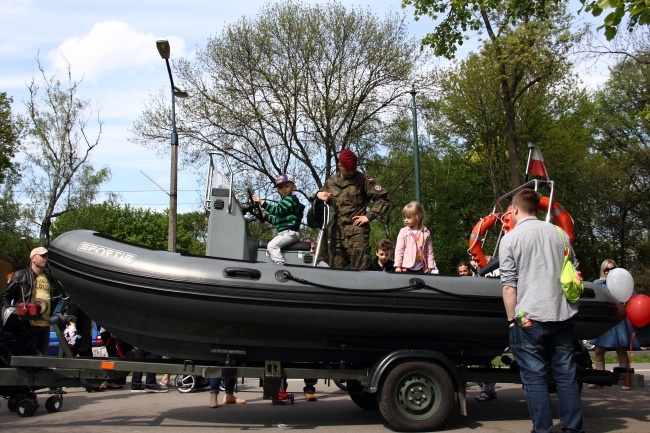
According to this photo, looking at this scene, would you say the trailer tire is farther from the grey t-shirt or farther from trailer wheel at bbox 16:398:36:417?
the grey t-shirt

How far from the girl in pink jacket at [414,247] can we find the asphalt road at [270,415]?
157cm

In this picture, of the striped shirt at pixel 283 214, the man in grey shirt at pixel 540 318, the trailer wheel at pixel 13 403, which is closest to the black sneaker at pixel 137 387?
the trailer wheel at pixel 13 403

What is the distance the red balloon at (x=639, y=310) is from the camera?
25.9 ft

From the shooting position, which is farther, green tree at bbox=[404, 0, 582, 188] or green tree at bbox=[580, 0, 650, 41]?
green tree at bbox=[404, 0, 582, 188]

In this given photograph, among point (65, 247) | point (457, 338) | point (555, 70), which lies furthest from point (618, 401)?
point (555, 70)

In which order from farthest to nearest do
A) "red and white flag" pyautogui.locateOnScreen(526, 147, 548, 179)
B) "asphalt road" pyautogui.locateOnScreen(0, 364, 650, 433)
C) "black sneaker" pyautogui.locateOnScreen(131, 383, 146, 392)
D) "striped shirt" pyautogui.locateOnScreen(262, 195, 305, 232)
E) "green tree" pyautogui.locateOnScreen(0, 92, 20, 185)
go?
"green tree" pyautogui.locateOnScreen(0, 92, 20, 185), "black sneaker" pyautogui.locateOnScreen(131, 383, 146, 392), "red and white flag" pyautogui.locateOnScreen(526, 147, 548, 179), "striped shirt" pyautogui.locateOnScreen(262, 195, 305, 232), "asphalt road" pyautogui.locateOnScreen(0, 364, 650, 433)

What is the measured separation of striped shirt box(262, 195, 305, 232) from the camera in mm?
7395

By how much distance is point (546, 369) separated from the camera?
17.2 feet

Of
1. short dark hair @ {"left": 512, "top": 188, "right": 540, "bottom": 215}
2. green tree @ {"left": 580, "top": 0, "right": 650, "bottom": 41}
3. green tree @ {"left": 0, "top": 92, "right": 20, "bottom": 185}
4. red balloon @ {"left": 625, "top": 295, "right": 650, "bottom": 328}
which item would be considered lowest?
red balloon @ {"left": 625, "top": 295, "right": 650, "bottom": 328}

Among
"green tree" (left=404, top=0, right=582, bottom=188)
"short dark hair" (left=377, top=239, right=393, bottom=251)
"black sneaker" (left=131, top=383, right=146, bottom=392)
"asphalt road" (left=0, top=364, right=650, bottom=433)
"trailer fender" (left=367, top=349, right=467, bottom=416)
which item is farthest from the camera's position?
"green tree" (left=404, top=0, right=582, bottom=188)

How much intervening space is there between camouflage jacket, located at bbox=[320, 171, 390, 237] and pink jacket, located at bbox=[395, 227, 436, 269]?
1.44 feet

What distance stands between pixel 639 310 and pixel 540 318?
337cm

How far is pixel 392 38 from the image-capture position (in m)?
27.6

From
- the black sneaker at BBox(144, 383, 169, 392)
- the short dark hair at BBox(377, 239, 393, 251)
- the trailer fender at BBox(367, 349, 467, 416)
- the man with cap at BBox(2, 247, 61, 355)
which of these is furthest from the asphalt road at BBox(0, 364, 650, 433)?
the short dark hair at BBox(377, 239, 393, 251)
